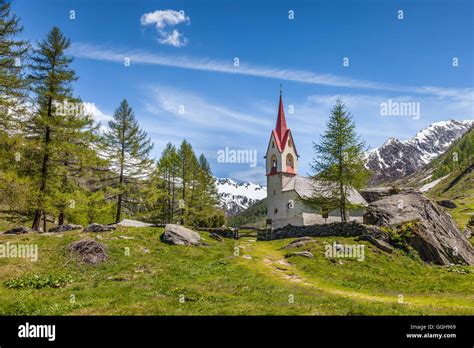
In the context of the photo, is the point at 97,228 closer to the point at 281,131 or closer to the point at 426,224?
the point at 426,224

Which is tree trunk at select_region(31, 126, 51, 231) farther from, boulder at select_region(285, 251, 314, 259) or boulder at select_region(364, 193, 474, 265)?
boulder at select_region(364, 193, 474, 265)

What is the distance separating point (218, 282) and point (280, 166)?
39.9 m

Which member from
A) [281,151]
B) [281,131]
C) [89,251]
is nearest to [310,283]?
[89,251]

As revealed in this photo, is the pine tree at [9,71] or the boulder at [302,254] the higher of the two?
the pine tree at [9,71]

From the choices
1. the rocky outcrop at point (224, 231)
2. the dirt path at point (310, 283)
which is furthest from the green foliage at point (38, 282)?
the rocky outcrop at point (224, 231)

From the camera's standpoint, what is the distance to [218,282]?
19719 millimetres

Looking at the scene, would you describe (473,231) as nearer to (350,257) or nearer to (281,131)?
(281,131)

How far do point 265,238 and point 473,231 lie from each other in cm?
3875

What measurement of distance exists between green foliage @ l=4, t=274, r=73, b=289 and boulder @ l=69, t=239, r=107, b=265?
377 centimetres

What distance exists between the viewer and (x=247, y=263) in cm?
2694

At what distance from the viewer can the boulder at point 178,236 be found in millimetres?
30469

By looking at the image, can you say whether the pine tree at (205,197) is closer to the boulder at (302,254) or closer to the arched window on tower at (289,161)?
the arched window on tower at (289,161)

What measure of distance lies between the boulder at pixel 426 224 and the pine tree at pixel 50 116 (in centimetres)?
3142
